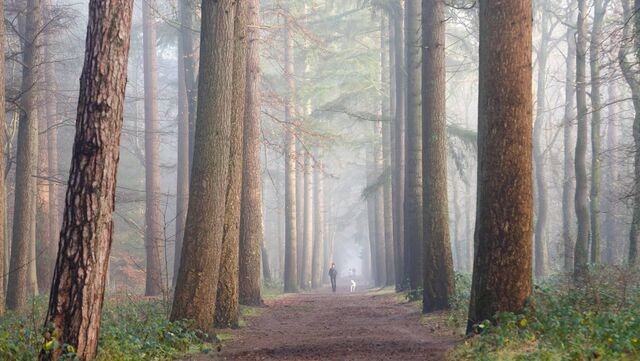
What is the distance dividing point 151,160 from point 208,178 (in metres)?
15.9

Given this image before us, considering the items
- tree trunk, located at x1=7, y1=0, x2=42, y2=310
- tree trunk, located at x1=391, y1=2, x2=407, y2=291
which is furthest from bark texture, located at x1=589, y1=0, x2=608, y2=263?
tree trunk, located at x1=7, y1=0, x2=42, y2=310

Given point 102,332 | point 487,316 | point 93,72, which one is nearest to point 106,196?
point 93,72

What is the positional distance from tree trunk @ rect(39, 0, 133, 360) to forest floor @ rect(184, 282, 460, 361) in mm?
2350

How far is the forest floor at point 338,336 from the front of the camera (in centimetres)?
968

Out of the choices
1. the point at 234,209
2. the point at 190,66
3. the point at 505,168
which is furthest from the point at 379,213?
the point at 505,168

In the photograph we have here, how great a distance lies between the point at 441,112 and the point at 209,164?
6014mm

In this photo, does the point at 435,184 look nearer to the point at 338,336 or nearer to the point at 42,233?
the point at 338,336

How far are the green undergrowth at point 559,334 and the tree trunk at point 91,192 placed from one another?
441cm

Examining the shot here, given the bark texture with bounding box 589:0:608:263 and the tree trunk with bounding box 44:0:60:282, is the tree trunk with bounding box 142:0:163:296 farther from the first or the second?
Result: the bark texture with bounding box 589:0:608:263

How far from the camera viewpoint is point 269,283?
110 ft

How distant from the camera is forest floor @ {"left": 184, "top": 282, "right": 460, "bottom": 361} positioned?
968cm

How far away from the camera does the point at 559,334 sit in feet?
27.0

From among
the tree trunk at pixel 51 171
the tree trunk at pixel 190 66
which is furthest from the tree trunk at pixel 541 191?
the tree trunk at pixel 51 171

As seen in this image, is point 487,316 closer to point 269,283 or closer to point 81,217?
point 81,217
